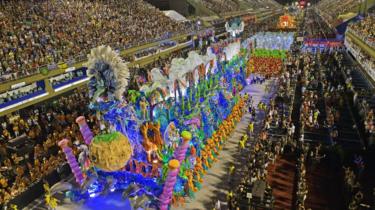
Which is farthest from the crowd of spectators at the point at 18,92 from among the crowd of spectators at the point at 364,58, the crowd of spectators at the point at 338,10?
the crowd of spectators at the point at 338,10

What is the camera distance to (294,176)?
14898mm

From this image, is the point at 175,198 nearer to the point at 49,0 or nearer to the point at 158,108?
the point at 158,108

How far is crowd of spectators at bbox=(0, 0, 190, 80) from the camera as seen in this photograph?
23203 mm

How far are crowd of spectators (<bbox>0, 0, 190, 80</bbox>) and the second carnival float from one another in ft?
34.6

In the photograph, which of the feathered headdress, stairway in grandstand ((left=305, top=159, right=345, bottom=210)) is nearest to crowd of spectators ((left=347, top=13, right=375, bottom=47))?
stairway in grandstand ((left=305, top=159, right=345, bottom=210))

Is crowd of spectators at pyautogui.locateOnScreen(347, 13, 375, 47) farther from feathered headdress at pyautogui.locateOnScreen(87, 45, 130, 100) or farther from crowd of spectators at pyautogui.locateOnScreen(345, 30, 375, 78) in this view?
feathered headdress at pyautogui.locateOnScreen(87, 45, 130, 100)

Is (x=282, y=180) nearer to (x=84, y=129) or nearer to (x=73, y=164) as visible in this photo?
(x=84, y=129)

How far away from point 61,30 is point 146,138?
2060cm

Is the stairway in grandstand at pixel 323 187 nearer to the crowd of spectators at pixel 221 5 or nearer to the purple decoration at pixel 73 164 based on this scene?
the purple decoration at pixel 73 164

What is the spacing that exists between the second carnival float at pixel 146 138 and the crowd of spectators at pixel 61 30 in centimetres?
1053

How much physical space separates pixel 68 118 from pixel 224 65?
1090 centimetres

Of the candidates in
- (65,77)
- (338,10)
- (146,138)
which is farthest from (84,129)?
(338,10)

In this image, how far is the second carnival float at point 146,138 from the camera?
1183 cm

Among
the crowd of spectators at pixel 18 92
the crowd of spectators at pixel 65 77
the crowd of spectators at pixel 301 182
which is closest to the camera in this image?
the crowd of spectators at pixel 301 182
